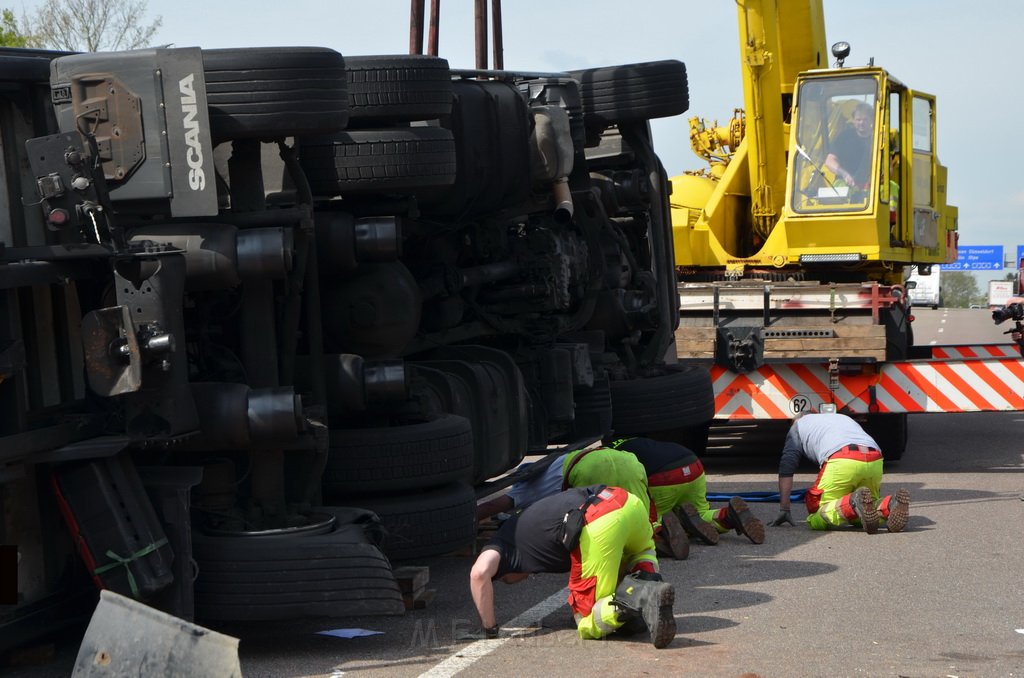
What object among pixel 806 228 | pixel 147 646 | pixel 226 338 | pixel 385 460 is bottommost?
pixel 147 646

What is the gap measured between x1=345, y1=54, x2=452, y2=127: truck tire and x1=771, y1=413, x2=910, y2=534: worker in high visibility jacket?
3759 millimetres

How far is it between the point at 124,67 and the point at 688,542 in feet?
14.4

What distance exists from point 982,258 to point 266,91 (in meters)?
81.0

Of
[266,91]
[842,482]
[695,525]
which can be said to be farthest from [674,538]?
[266,91]

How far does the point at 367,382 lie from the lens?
7.46 meters

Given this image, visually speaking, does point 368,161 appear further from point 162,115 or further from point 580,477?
point 580,477

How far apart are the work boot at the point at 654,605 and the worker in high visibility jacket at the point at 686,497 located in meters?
2.69

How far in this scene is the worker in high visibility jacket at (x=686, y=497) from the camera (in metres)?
9.40

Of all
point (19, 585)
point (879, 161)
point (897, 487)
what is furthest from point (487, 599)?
point (879, 161)

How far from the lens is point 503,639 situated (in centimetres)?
679

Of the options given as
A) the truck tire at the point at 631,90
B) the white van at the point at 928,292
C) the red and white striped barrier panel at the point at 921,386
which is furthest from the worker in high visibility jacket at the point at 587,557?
the white van at the point at 928,292

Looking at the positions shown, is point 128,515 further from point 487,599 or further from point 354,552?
point 487,599

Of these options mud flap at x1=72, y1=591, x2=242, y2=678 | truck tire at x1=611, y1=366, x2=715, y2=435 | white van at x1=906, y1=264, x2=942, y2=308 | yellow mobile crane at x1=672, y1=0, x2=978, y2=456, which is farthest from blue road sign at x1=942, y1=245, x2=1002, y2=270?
mud flap at x1=72, y1=591, x2=242, y2=678

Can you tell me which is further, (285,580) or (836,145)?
(836,145)
